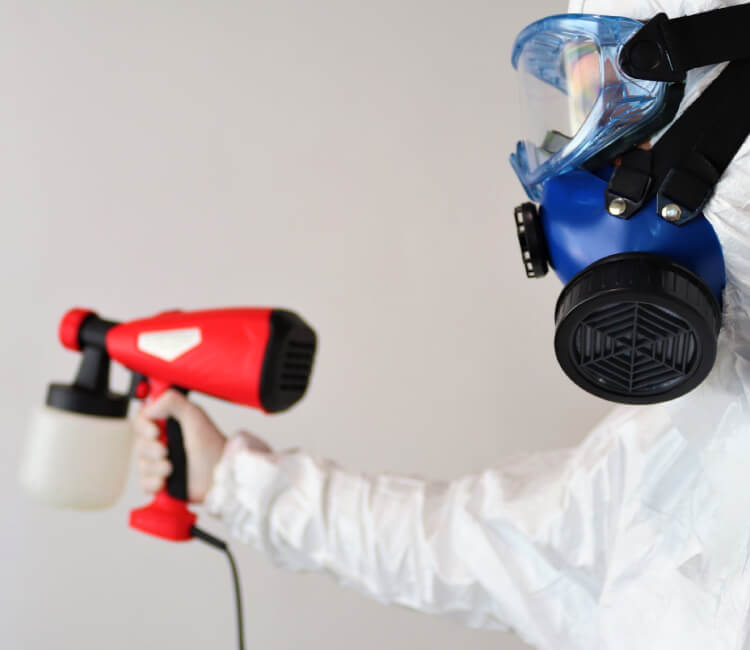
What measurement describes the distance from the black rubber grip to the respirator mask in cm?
58

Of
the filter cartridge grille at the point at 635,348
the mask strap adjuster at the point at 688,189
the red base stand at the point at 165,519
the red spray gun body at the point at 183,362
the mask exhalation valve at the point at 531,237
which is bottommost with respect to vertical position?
the red base stand at the point at 165,519

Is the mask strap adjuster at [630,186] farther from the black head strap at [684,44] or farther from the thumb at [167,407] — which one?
the thumb at [167,407]

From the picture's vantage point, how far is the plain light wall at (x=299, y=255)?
1505 millimetres

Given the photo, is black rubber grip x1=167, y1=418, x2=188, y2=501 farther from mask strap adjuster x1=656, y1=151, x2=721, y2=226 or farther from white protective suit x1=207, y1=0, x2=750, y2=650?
mask strap adjuster x1=656, y1=151, x2=721, y2=226

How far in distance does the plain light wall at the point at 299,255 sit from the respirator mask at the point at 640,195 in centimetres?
67

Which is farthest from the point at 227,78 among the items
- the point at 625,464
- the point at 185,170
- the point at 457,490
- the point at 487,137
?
the point at 625,464

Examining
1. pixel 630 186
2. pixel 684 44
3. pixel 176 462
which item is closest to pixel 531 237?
pixel 630 186

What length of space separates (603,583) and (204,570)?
0.80m

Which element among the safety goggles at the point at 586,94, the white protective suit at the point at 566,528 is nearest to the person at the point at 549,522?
the white protective suit at the point at 566,528

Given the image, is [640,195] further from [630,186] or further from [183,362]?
[183,362]

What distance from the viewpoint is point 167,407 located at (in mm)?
1127

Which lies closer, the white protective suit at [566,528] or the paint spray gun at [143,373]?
the white protective suit at [566,528]


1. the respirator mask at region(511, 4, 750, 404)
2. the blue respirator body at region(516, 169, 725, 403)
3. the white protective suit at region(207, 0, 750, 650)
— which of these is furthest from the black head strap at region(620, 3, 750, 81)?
the white protective suit at region(207, 0, 750, 650)

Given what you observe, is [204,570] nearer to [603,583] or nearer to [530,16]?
[603,583]
